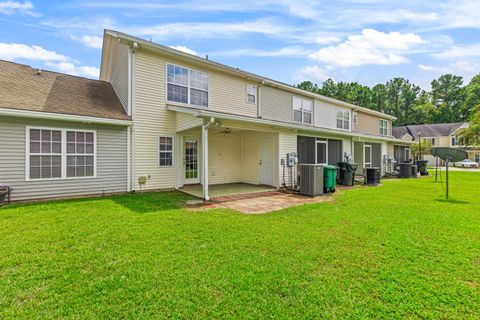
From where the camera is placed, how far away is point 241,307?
2.33m

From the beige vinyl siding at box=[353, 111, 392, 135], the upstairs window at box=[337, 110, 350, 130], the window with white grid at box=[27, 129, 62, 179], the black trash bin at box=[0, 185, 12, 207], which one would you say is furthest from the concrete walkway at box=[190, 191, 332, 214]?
the beige vinyl siding at box=[353, 111, 392, 135]

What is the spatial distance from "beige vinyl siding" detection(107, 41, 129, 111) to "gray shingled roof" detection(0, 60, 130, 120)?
333 millimetres

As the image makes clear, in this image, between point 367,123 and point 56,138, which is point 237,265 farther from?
point 367,123

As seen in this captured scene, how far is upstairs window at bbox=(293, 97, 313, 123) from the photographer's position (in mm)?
14422

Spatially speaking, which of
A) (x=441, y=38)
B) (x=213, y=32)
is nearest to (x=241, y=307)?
(x=213, y=32)

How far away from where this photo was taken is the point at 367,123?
64.4ft

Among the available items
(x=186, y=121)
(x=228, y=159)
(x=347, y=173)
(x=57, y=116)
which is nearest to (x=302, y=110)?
(x=347, y=173)

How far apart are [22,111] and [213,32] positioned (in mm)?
8112

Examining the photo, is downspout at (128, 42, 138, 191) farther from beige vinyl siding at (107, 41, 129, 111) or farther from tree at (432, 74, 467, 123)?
tree at (432, 74, 467, 123)

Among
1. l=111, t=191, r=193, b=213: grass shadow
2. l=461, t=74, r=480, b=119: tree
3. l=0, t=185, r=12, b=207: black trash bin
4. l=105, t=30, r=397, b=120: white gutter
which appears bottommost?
l=111, t=191, r=193, b=213: grass shadow

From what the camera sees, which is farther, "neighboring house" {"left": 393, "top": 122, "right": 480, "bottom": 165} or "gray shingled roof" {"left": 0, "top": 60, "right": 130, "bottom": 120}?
"neighboring house" {"left": 393, "top": 122, "right": 480, "bottom": 165}

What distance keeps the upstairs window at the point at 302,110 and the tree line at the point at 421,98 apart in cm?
3578

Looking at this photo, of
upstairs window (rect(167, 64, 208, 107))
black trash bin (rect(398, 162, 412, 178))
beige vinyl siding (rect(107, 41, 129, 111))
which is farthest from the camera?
black trash bin (rect(398, 162, 412, 178))

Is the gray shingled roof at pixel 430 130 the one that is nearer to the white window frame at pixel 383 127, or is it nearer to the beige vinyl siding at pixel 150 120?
the white window frame at pixel 383 127
